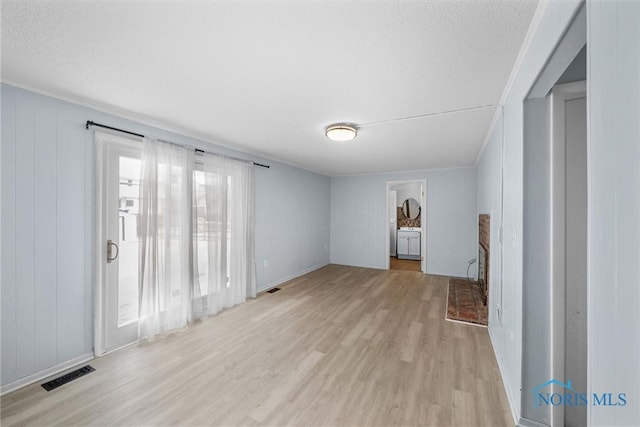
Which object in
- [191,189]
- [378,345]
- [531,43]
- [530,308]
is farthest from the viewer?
[191,189]

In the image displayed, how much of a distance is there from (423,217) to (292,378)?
4744mm

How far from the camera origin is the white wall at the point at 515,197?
4.09 ft

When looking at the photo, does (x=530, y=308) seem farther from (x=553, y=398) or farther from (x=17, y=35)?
(x=17, y=35)

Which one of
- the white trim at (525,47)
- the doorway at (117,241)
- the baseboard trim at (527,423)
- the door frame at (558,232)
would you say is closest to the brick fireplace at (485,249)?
the white trim at (525,47)

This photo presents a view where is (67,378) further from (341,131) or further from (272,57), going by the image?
(341,131)

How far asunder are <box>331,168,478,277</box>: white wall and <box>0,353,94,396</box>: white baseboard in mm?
5275

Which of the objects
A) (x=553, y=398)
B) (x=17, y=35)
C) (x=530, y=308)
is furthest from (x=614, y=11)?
(x=17, y=35)

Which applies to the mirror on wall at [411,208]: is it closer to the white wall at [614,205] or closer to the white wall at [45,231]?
the white wall at [45,231]

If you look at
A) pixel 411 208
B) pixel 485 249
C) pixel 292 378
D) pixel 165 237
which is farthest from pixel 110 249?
pixel 411 208

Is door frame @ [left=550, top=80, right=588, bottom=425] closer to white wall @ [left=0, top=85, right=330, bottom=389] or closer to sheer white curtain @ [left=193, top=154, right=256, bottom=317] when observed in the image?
sheer white curtain @ [left=193, top=154, right=256, bottom=317]

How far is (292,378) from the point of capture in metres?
2.21

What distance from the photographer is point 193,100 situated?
2371 millimetres

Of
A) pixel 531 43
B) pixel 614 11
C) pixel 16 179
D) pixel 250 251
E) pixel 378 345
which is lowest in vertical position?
pixel 378 345

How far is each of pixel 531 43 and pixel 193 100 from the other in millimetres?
2509
